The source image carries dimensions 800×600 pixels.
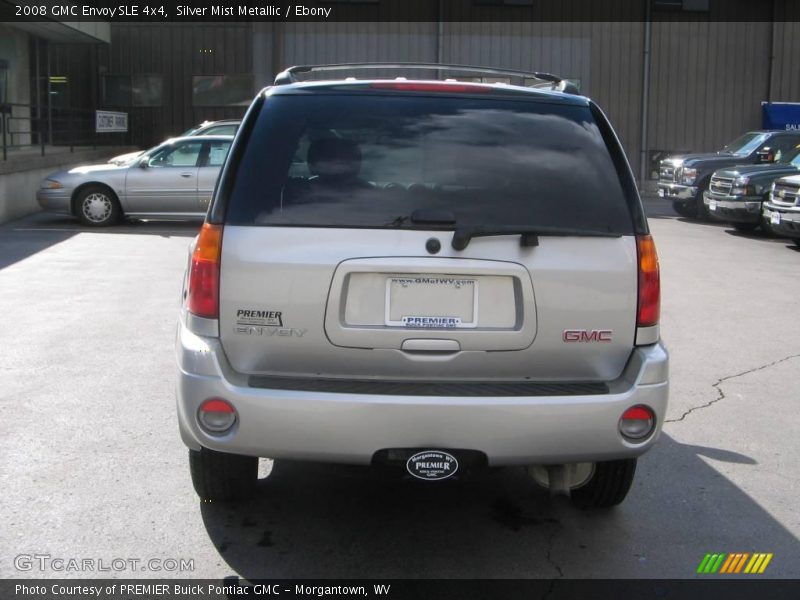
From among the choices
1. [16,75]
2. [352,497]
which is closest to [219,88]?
[16,75]

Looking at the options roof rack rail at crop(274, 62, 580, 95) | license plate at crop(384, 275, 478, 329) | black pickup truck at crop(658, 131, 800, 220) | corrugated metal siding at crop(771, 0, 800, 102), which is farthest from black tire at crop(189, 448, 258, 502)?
corrugated metal siding at crop(771, 0, 800, 102)

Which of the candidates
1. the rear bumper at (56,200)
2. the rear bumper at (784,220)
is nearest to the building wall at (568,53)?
the rear bumper at (56,200)

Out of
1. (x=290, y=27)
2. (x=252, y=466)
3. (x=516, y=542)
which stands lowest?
(x=516, y=542)

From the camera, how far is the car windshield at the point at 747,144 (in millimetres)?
20219

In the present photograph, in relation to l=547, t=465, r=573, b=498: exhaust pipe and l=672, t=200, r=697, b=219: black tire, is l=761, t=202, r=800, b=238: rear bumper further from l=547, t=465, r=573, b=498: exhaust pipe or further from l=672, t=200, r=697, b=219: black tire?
l=547, t=465, r=573, b=498: exhaust pipe

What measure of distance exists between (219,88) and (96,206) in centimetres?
1307

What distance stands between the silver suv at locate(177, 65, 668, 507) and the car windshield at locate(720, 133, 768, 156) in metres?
17.5

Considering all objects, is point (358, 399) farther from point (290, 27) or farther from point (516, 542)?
point (290, 27)

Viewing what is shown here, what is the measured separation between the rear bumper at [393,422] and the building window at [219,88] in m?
25.7

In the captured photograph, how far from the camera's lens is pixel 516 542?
4250 mm

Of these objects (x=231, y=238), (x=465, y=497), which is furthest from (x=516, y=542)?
(x=231, y=238)

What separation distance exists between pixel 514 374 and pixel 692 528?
125 centimetres

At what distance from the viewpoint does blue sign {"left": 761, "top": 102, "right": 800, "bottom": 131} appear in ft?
91.0

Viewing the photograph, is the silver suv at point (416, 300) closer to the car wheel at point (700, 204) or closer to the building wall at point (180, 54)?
the car wheel at point (700, 204)
